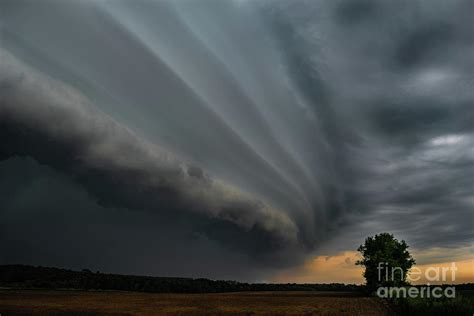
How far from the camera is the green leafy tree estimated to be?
99.2 m

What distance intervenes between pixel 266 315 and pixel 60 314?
27.8 metres

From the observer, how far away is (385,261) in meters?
99.9

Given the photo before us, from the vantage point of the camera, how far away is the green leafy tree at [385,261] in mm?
99250

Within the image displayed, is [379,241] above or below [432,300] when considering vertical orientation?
above

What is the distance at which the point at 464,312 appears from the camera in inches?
1267

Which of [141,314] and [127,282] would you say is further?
[127,282]

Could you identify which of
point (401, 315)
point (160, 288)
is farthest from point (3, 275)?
point (401, 315)

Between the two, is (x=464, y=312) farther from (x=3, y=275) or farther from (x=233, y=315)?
(x=3, y=275)

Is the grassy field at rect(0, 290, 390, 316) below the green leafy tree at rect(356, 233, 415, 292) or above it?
below

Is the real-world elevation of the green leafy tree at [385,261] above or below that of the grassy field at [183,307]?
above

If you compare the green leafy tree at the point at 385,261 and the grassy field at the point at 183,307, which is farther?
the green leafy tree at the point at 385,261

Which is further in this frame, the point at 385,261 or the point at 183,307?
the point at 385,261

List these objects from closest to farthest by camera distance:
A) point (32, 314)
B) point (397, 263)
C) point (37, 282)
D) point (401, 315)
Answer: point (401, 315)
point (32, 314)
point (397, 263)
point (37, 282)

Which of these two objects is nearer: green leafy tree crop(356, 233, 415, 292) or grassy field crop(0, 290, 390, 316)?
grassy field crop(0, 290, 390, 316)
